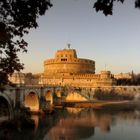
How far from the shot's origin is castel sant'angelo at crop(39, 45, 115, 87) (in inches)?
2707

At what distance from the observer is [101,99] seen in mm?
60375

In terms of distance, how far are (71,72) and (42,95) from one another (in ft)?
118

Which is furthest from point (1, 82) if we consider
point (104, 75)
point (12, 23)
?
point (104, 75)

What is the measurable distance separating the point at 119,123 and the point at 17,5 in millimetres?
24426

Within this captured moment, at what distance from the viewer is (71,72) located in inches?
3029

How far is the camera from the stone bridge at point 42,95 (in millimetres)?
27656

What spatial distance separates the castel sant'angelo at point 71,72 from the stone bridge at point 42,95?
19.3 ft

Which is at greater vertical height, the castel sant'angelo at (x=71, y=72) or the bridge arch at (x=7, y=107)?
the castel sant'angelo at (x=71, y=72)

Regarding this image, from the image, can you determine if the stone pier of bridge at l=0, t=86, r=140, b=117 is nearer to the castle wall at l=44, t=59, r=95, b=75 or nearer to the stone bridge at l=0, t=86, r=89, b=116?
the stone bridge at l=0, t=86, r=89, b=116

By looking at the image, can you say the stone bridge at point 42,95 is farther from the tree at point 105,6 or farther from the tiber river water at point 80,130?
the tree at point 105,6

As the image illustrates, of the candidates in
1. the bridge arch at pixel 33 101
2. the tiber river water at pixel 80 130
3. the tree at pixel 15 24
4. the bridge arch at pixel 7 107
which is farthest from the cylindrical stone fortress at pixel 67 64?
the tree at pixel 15 24

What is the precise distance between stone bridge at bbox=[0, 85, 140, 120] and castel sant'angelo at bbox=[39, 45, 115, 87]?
19.3 ft

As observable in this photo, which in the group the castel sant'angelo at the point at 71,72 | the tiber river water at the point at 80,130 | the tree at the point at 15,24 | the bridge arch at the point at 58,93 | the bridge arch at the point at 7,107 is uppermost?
the castel sant'angelo at the point at 71,72

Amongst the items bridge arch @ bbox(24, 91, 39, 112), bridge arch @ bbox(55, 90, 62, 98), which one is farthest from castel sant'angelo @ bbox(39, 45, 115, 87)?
bridge arch @ bbox(24, 91, 39, 112)
